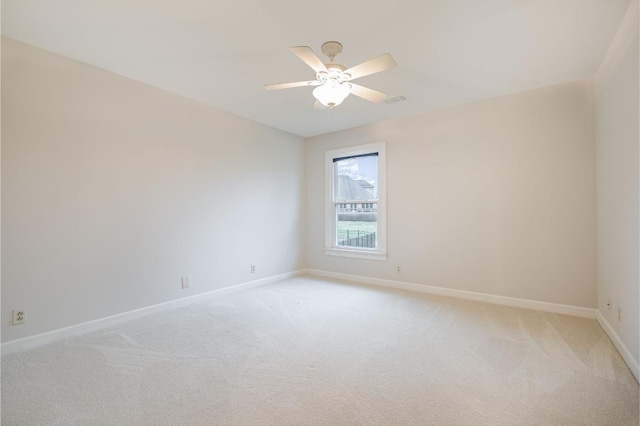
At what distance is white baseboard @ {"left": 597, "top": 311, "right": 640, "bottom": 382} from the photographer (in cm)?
200

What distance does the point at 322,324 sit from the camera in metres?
2.99

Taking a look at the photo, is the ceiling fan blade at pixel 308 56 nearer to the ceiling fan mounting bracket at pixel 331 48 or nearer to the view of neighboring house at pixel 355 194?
the ceiling fan mounting bracket at pixel 331 48

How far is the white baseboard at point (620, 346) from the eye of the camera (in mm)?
1997

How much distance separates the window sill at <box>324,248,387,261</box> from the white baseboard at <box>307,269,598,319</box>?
33cm

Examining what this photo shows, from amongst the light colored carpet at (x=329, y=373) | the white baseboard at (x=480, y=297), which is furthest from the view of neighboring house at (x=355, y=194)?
the light colored carpet at (x=329, y=373)

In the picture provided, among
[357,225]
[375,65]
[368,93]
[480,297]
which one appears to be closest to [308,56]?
[375,65]

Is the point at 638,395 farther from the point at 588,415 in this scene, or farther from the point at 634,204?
the point at 634,204

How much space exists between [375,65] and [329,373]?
219 cm

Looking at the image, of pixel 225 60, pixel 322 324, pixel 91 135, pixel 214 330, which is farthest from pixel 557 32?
pixel 91 135

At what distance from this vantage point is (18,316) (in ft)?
8.03

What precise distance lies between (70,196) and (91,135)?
632mm

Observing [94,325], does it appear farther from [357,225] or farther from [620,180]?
[620,180]

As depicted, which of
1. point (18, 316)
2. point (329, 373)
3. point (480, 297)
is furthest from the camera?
point (480, 297)

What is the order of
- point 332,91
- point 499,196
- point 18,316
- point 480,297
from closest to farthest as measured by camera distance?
point 332,91 < point 18,316 < point 499,196 < point 480,297
